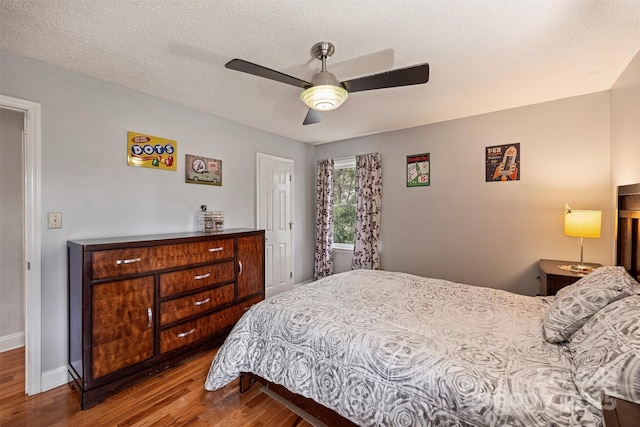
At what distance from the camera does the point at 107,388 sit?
77.5 inches

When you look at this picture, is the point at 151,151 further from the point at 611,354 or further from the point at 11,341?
the point at 611,354

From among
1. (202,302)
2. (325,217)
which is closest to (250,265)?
(202,302)

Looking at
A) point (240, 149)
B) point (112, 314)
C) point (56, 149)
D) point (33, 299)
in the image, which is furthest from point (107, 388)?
point (240, 149)

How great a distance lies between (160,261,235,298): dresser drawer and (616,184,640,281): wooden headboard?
3194 millimetres

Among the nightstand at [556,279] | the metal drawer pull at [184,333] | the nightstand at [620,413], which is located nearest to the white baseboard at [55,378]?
the metal drawer pull at [184,333]

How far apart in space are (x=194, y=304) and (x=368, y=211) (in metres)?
2.58

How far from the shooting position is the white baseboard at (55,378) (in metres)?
2.08

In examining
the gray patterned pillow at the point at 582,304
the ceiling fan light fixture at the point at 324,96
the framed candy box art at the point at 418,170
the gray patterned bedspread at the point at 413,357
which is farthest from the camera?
the framed candy box art at the point at 418,170

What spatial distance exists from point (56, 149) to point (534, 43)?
3.55 meters

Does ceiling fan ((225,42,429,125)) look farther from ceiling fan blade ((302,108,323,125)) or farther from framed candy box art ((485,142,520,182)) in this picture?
framed candy box art ((485,142,520,182))

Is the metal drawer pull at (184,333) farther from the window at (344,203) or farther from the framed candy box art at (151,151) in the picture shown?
the window at (344,203)

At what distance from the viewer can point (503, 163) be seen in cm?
313

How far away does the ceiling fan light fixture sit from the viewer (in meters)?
1.77

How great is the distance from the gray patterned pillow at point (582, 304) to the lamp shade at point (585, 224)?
1138 mm
